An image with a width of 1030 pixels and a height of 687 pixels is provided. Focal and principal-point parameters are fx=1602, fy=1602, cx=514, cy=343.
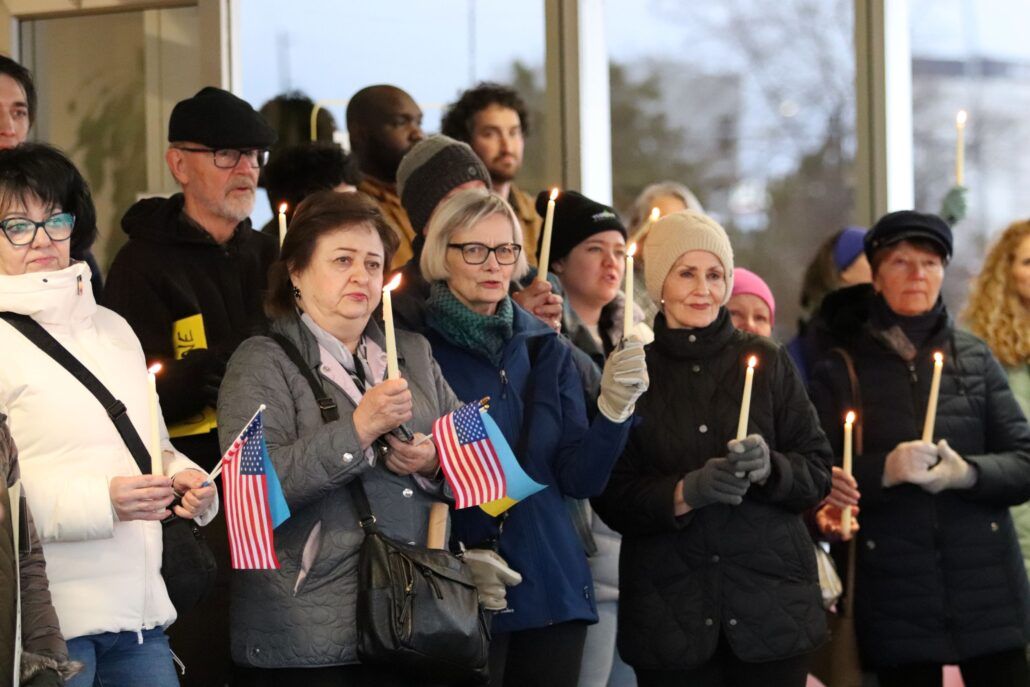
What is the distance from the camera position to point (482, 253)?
3.79 meters

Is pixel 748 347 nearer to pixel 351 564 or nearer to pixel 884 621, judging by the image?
pixel 884 621

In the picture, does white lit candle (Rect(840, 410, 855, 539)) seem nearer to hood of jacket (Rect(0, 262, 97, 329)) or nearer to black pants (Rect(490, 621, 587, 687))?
black pants (Rect(490, 621, 587, 687))

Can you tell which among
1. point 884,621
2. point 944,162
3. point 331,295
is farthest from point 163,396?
point 944,162

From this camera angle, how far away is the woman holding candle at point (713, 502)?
12.1ft

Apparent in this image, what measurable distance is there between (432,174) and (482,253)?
61cm

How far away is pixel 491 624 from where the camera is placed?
3486 millimetres

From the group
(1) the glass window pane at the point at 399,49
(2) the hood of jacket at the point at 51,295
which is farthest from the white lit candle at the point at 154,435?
(1) the glass window pane at the point at 399,49

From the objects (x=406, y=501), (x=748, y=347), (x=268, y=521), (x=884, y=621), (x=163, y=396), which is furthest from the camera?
(x=884, y=621)

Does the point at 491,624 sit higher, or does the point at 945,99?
the point at 945,99

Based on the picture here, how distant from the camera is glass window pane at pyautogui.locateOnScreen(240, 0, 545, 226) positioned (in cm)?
664

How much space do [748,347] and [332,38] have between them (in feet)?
10.9

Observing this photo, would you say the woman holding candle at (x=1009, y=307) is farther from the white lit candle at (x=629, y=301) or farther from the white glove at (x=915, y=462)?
the white lit candle at (x=629, y=301)

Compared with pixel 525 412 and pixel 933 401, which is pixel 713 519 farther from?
pixel 933 401

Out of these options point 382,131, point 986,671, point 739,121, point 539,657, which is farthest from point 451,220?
point 739,121
